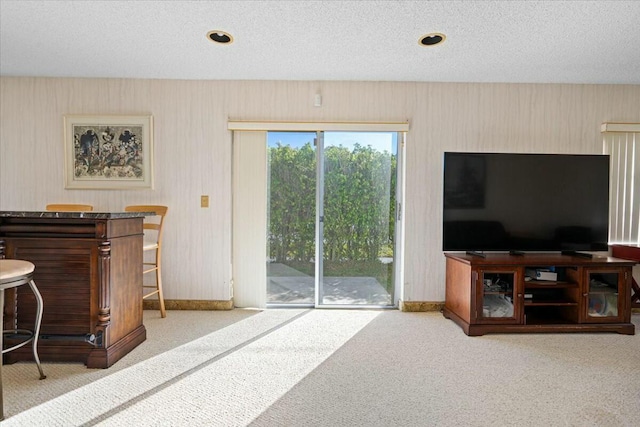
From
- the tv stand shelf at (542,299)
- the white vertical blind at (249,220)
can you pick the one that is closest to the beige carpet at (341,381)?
the tv stand shelf at (542,299)

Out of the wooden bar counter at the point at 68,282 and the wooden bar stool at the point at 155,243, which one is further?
the wooden bar stool at the point at 155,243

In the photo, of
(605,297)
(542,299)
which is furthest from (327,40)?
(605,297)

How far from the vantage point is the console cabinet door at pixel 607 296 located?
2.78 meters

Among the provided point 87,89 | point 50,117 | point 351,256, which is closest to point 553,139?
point 351,256

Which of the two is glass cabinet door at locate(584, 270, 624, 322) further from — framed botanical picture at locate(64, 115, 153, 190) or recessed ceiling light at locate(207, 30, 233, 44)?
framed botanical picture at locate(64, 115, 153, 190)

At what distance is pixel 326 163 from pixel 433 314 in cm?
181

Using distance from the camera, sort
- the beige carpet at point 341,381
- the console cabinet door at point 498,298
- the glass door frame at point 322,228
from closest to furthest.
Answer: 1. the beige carpet at point 341,381
2. the console cabinet door at point 498,298
3. the glass door frame at point 322,228

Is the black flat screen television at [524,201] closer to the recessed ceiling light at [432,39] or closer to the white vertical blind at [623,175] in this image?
the white vertical blind at [623,175]

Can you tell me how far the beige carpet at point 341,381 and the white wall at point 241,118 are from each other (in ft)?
3.56

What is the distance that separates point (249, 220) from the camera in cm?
339

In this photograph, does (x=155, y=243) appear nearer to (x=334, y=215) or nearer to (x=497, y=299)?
(x=334, y=215)

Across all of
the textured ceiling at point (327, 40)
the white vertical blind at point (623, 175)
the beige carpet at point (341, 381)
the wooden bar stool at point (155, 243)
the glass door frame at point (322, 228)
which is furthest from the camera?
the glass door frame at point (322, 228)

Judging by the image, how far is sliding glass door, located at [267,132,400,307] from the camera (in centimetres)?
342

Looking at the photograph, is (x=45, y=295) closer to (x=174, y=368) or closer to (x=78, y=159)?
(x=174, y=368)
